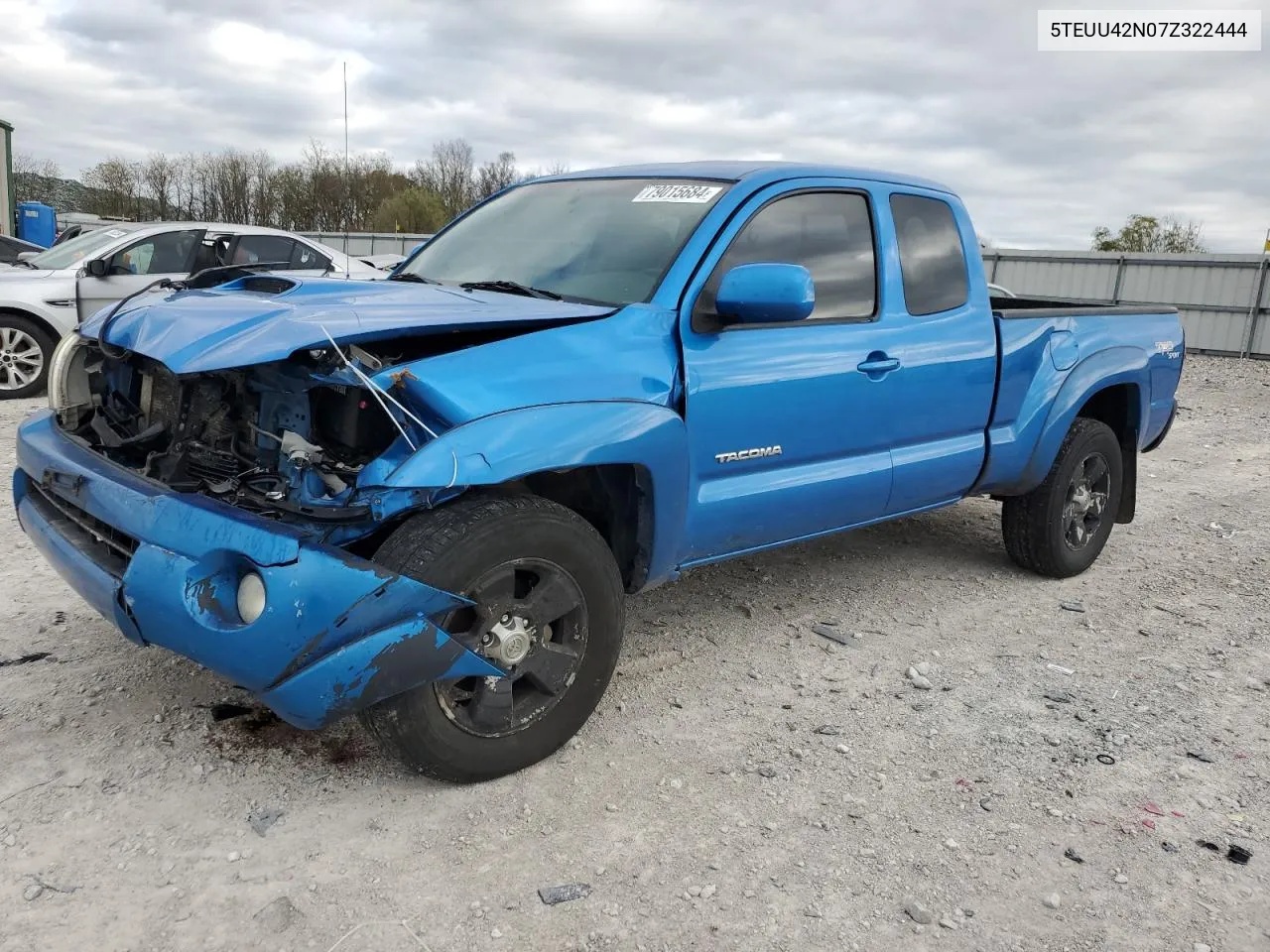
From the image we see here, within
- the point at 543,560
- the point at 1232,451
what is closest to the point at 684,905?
the point at 543,560

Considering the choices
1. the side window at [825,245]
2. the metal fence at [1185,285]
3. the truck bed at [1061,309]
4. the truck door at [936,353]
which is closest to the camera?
the side window at [825,245]

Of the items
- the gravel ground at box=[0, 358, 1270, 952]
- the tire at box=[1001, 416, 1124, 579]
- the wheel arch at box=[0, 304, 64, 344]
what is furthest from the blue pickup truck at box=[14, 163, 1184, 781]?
the wheel arch at box=[0, 304, 64, 344]

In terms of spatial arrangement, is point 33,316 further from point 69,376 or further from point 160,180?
point 160,180

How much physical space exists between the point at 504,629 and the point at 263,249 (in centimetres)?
761

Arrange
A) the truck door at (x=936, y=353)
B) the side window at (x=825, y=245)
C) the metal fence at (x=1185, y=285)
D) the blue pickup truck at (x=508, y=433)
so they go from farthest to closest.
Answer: the metal fence at (x=1185, y=285) → the truck door at (x=936, y=353) → the side window at (x=825, y=245) → the blue pickup truck at (x=508, y=433)

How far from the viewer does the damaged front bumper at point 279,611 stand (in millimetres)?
2381

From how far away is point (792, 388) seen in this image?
346cm

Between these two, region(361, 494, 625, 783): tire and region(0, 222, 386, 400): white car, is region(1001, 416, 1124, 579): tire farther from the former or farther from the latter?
region(0, 222, 386, 400): white car

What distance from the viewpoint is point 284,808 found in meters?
2.72

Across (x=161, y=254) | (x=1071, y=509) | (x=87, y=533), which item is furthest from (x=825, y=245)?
(x=161, y=254)

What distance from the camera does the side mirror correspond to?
3.09 metres

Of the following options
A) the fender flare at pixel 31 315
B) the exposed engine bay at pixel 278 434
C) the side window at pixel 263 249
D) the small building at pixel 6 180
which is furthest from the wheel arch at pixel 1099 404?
the small building at pixel 6 180

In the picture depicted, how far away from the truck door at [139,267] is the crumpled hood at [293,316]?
6.27 metres

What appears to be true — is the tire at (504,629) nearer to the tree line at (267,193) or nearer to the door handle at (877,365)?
the door handle at (877,365)
